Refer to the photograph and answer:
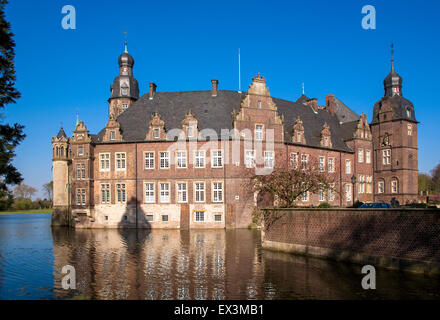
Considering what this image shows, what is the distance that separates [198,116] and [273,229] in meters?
19.6

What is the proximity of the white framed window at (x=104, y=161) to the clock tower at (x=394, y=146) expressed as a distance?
3491 centimetres

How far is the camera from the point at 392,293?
44.1 feet

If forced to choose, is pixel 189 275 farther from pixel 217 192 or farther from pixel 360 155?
pixel 360 155

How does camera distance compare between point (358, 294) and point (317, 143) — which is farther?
point (317, 143)

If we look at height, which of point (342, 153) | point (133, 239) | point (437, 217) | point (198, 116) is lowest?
point (133, 239)

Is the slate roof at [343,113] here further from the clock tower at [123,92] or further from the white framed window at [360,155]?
the clock tower at [123,92]

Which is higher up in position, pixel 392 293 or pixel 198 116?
pixel 198 116

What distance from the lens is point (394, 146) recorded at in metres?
51.1

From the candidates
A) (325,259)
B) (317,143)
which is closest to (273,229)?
(325,259)

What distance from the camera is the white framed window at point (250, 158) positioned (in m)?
38.9

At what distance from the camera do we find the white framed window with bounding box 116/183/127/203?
132ft

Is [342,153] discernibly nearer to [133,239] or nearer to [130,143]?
[130,143]
